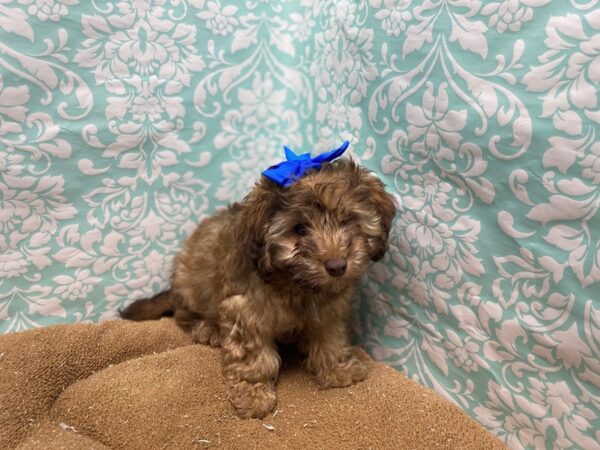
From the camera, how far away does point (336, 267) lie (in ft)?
4.87

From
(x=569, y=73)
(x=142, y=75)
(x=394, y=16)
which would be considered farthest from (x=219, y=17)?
(x=569, y=73)

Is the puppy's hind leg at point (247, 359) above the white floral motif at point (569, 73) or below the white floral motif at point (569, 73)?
Result: below

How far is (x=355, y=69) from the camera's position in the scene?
190 cm

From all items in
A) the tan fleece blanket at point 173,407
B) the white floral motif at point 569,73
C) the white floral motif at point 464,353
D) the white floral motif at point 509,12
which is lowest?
the tan fleece blanket at point 173,407

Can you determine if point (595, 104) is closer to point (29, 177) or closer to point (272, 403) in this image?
point (272, 403)

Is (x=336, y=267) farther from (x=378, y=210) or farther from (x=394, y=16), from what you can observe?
(x=394, y=16)

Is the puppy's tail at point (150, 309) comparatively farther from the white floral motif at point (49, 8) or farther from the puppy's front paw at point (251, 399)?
the white floral motif at point (49, 8)

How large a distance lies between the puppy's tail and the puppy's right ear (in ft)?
2.53

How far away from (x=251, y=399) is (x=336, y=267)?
591 millimetres

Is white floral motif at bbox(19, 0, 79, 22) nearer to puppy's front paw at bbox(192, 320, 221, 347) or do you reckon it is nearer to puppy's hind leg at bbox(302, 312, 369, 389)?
puppy's front paw at bbox(192, 320, 221, 347)

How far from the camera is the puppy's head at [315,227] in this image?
4.98 feet

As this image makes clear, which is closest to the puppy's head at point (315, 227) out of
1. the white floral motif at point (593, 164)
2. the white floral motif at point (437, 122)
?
the white floral motif at point (437, 122)

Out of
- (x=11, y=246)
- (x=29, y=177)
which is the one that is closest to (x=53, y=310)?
(x=11, y=246)

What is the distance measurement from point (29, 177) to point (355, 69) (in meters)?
1.29
